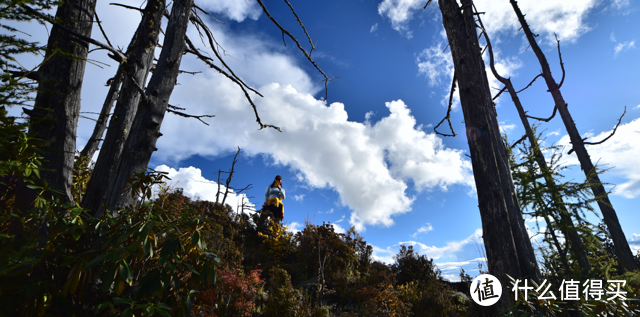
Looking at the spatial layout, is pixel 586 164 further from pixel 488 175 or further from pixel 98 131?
pixel 98 131

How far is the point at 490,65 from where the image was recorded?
7.99m

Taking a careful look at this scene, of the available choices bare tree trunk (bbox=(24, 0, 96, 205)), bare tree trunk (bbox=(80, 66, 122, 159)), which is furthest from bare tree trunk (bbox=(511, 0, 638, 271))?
bare tree trunk (bbox=(80, 66, 122, 159))

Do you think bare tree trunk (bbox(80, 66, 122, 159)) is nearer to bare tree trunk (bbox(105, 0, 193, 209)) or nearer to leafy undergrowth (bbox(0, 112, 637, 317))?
leafy undergrowth (bbox(0, 112, 637, 317))

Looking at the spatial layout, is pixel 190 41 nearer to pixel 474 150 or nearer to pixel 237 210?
pixel 474 150

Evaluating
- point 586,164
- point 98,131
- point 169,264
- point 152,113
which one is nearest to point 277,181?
point 98,131

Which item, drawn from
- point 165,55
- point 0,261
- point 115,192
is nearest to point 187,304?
point 0,261

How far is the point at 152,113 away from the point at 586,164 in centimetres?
925

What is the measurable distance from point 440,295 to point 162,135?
612 cm

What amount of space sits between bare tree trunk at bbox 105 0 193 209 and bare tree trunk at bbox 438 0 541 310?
361 centimetres

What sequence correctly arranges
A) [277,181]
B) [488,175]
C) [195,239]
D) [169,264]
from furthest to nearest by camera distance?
1. [277,181]
2. [488,175]
3. [195,239]
4. [169,264]

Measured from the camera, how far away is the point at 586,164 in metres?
6.64

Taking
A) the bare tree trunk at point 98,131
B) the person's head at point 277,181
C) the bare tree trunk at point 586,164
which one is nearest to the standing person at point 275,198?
the person's head at point 277,181

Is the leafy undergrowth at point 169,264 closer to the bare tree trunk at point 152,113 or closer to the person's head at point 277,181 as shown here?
the bare tree trunk at point 152,113

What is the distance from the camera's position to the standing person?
37.6ft
